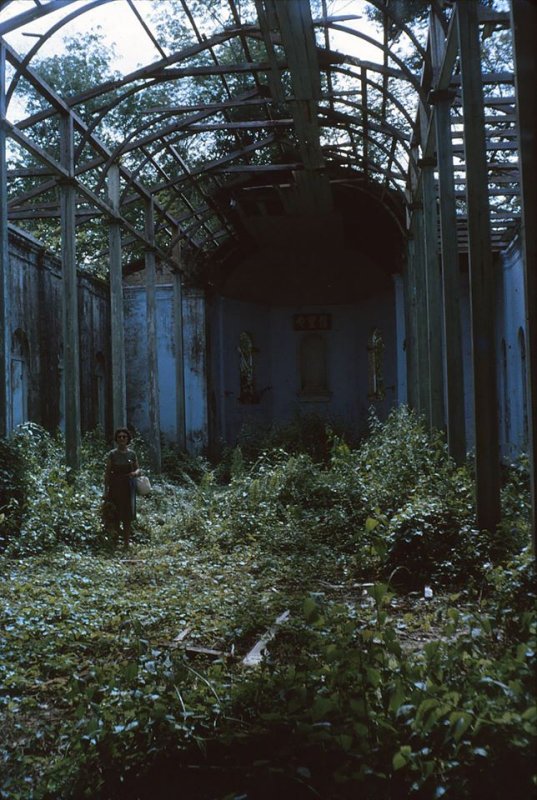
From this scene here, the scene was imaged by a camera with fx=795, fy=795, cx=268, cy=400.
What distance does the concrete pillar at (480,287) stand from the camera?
7.55 m

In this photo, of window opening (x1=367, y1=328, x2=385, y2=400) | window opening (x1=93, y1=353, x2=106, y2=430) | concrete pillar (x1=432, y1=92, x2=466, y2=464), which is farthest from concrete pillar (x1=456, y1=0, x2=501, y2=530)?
window opening (x1=367, y1=328, x2=385, y2=400)

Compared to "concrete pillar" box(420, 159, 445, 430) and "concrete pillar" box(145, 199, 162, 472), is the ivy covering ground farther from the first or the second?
"concrete pillar" box(145, 199, 162, 472)

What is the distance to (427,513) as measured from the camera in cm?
797

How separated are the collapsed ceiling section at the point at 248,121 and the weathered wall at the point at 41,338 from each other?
4.43 ft

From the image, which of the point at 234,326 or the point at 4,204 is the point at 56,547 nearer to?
the point at 4,204

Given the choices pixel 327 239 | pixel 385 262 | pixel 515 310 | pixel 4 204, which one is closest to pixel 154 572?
pixel 4 204

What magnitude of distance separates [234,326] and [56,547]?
58.6 feet

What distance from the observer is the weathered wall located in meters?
17.2

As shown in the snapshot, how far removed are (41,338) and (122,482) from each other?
28.0 ft

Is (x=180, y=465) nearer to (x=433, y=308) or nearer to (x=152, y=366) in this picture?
(x=152, y=366)

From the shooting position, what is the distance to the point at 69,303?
13594 millimetres

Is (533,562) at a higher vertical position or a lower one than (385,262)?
lower

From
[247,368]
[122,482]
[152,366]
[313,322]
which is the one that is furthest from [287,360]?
[122,482]

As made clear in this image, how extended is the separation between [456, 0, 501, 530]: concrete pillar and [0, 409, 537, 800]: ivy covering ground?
48 cm
